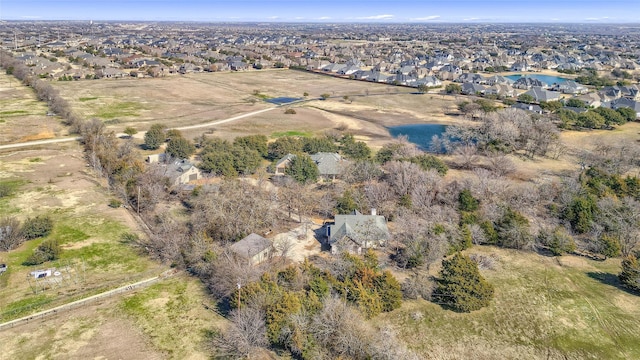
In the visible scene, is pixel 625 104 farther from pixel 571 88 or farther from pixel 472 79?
pixel 472 79

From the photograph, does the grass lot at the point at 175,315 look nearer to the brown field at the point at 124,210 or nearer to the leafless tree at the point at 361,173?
the brown field at the point at 124,210

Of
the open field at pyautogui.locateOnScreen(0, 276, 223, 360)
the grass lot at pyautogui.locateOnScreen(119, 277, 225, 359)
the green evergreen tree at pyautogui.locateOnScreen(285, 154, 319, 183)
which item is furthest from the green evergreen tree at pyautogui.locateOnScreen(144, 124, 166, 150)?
the open field at pyautogui.locateOnScreen(0, 276, 223, 360)

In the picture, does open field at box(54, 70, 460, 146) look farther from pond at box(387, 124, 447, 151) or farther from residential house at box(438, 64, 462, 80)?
residential house at box(438, 64, 462, 80)

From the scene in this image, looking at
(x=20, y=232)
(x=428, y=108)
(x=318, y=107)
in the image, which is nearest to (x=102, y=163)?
(x=20, y=232)

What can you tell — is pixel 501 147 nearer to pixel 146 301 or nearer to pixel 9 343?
pixel 146 301

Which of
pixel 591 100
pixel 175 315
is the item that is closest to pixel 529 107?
pixel 591 100

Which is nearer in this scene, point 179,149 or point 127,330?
point 127,330
